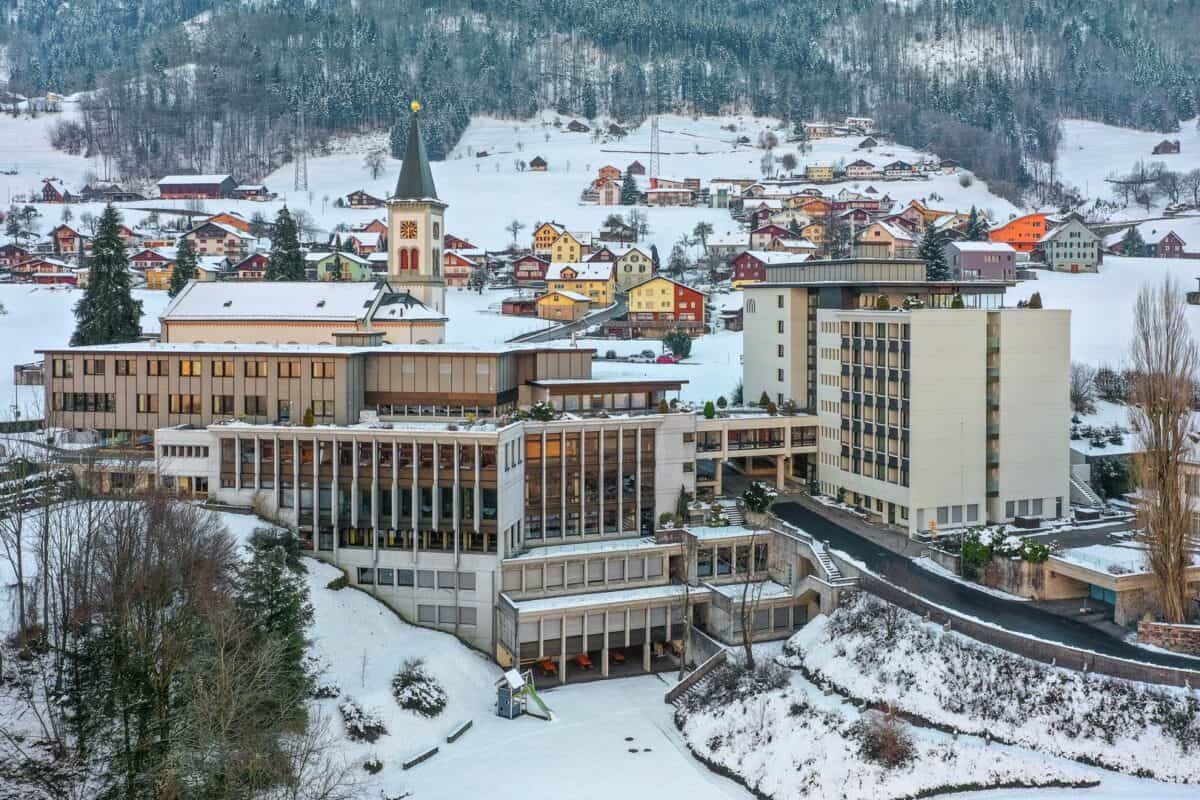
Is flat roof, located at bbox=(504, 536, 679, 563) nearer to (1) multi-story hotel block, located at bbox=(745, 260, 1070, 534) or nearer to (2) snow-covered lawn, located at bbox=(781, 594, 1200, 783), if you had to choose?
(2) snow-covered lawn, located at bbox=(781, 594, 1200, 783)

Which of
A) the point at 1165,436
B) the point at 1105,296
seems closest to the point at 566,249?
the point at 1105,296

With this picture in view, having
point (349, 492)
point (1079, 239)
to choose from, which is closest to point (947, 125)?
point (1079, 239)

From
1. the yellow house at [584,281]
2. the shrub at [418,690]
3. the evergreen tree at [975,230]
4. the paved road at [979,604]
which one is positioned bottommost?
the shrub at [418,690]

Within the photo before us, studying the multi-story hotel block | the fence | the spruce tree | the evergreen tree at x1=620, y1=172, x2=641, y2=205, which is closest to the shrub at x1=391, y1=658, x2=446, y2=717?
the fence

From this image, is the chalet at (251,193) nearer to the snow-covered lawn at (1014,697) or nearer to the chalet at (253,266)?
the chalet at (253,266)

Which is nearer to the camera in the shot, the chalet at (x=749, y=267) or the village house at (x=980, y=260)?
the village house at (x=980, y=260)

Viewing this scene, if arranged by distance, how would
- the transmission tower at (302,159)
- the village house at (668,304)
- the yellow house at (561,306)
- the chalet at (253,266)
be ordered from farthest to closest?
the transmission tower at (302,159), the chalet at (253,266), the yellow house at (561,306), the village house at (668,304)

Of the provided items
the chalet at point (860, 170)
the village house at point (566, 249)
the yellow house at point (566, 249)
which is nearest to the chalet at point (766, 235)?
the village house at point (566, 249)

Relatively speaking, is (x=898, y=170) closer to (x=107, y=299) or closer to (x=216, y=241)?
(x=216, y=241)
